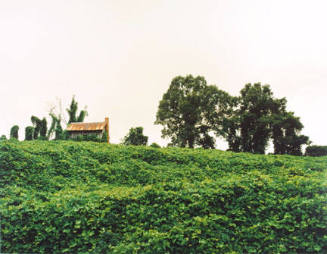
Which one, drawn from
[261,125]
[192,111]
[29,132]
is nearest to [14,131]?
[29,132]

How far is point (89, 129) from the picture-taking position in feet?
80.6

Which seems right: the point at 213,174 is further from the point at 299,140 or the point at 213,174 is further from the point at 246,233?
the point at 299,140

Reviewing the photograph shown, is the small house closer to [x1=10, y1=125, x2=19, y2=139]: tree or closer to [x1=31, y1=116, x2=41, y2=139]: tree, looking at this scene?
[x1=31, y1=116, x2=41, y2=139]: tree

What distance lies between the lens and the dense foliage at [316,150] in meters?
23.0

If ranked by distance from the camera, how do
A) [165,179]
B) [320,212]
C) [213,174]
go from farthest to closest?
[213,174] < [165,179] < [320,212]

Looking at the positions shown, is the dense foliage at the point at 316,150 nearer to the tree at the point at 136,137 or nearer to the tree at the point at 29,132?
the tree at the point at 136,137

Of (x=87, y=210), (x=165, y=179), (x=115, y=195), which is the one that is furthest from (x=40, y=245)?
(x=165, y=179)

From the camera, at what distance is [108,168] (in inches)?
433

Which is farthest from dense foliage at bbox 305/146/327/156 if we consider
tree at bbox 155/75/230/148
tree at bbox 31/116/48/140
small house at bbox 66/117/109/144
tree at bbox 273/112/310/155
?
tree at bbox 31/116/48/140

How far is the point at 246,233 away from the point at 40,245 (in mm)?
3976

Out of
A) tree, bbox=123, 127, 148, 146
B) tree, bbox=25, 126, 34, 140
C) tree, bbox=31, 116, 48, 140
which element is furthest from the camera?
tree, bbox=123, 127, 148, 146

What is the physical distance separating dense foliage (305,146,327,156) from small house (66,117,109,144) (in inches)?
783

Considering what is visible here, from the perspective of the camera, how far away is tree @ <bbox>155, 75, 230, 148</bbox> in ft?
91.1

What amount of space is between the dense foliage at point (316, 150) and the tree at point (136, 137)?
16.1 metres
